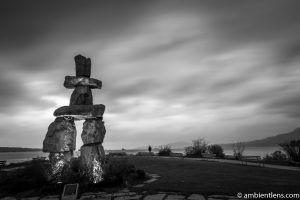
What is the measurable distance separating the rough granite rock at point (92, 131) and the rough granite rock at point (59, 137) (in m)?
0.81

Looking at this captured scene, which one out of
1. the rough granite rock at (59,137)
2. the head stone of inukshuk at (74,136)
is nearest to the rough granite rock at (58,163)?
the head stone of inukshuk at (74,136)

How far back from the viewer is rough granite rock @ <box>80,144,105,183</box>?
11.4 meters

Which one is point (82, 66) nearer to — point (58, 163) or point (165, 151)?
point (58, 163)

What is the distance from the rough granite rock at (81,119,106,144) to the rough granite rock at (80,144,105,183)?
339 millimetres

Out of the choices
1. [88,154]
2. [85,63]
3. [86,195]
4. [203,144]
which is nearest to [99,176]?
[88,154]

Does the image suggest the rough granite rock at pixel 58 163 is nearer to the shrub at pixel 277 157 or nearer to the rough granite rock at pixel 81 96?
the rough granite rock at pixel 81 96

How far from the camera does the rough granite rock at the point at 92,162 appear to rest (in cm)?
1140

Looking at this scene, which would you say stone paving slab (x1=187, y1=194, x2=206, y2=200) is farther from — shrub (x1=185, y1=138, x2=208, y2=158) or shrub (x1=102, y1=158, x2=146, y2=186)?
shrub (x1=185, y1=138, x2=208, y2=158)

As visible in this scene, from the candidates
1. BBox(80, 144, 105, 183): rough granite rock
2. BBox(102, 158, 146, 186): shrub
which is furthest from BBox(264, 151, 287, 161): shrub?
BBox(80, 144, 105, 183): rough granite rock

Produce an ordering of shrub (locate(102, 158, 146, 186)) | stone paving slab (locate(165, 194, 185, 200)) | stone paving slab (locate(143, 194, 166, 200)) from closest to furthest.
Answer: stone paving slab (locate(165, 194, 185, 200)), stone paving slab (locate(143, 194, 166, 200)), shrub (locate(102, 158, 146, 186))

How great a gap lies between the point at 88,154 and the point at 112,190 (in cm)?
253

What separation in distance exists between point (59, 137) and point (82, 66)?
3.70 metres

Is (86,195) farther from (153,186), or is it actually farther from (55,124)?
(55,124)

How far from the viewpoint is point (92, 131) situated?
1191 centimetres
